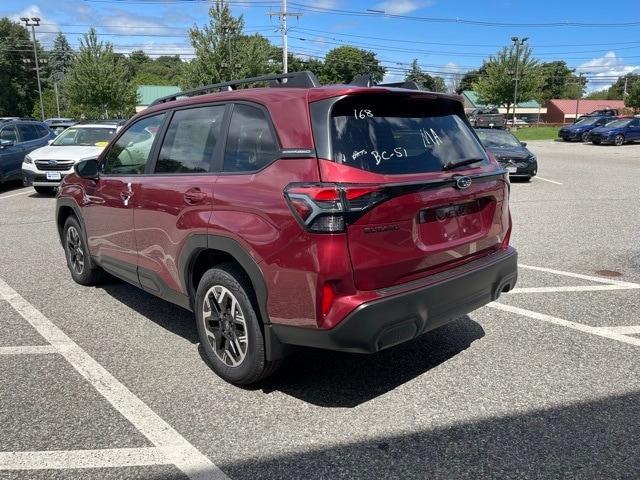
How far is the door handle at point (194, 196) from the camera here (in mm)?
3494

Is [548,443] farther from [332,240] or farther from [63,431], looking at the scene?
[63,431]

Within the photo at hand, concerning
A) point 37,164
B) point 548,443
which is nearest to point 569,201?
point 548,443

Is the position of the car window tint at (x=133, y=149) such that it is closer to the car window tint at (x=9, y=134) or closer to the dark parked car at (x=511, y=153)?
the dark parked car at (x=511, y=153)

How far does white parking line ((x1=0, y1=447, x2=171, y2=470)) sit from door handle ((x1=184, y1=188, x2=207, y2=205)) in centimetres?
149

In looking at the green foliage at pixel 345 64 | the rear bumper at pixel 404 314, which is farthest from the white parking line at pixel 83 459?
the green foliage at pixel 345 64

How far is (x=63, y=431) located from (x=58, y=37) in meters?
135

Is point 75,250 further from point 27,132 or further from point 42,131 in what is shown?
point 42,131

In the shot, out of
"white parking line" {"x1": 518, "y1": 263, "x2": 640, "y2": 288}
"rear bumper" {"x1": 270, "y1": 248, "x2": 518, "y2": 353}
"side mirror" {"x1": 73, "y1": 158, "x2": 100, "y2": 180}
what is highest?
"side mirror" {"x1": 73, "y1": 158, "x2": 100, "y2": 180}

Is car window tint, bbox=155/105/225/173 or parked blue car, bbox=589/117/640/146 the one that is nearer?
car window tint, bbox=155/105/225/173

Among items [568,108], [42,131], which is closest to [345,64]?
[568,108]

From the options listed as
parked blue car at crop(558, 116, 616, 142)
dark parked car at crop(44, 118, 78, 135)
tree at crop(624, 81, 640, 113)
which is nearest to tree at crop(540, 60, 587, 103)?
tree at crop(624, 81, 640, 113)

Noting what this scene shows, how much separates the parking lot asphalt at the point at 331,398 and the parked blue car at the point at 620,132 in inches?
1175

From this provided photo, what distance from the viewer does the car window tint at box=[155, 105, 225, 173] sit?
144 inches

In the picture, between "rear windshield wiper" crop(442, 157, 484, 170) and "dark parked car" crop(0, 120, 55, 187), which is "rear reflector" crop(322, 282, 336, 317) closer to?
"rear windshield wiper" crop(442, 157, 484, 170)
